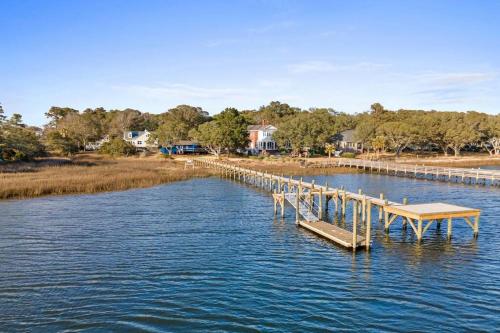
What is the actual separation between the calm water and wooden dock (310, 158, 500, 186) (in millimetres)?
22927

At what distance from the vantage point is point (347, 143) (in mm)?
106125

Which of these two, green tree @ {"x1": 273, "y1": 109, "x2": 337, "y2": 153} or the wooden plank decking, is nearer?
the wooden plank decking

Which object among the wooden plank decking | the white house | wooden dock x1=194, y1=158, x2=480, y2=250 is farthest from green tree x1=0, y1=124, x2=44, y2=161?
the wooden plank decking

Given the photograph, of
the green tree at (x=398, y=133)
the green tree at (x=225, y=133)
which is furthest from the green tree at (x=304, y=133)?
the green tree at (x=398, y=133)

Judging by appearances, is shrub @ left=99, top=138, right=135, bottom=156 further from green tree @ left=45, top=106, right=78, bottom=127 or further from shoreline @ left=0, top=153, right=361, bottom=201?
green tree @ left=45, top=106, right=78, bottom=127

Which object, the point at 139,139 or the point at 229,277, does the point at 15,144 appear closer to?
the point at 139,139

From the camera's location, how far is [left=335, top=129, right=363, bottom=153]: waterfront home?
102875mm

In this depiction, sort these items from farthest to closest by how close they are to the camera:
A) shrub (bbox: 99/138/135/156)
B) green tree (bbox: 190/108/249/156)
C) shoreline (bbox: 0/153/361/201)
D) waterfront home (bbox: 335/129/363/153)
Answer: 1. waterfront home (bbox: 335/129/363/153)
2. shrub (bbox: 99/138/135/156)
3. green tree (bbox: 190/108/249/156)
4. shoreline (bbox: 0/153/361/201)

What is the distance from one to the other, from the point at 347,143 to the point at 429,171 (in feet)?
150

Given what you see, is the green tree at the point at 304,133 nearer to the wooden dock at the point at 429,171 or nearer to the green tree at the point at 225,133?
the green tree at the point at 225,133

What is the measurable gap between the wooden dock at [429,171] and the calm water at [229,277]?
22.9m

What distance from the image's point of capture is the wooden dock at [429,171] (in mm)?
52969

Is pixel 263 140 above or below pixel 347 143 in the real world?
above

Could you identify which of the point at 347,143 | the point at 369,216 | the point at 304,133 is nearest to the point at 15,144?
the point at 304,133
